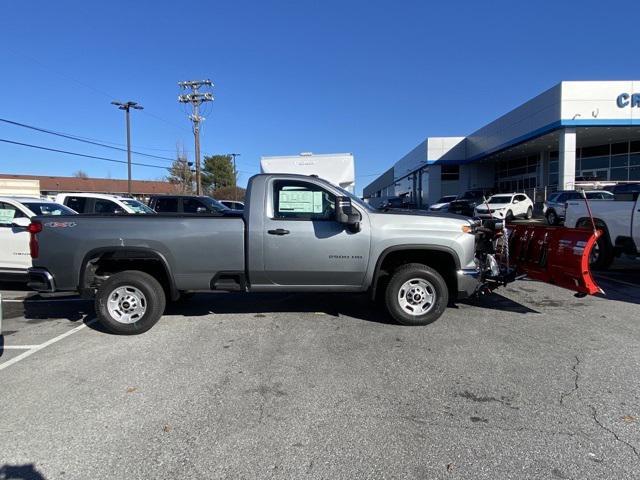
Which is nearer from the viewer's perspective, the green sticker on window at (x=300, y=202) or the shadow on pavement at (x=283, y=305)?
the green sticker on window at (x=300, y=202)

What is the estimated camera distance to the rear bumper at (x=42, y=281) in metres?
5.85

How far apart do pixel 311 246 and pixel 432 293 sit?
5.55ft

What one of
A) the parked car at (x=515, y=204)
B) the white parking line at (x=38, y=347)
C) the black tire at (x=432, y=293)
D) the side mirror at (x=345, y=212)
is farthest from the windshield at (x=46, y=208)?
the parked car at (x=515, y=204)

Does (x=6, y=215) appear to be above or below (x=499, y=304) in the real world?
above

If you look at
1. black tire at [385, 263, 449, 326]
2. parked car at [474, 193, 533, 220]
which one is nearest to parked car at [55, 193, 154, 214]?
black tire at [385, 263, 449, 326]

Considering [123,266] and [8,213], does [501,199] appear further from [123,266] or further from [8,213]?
[123,266]

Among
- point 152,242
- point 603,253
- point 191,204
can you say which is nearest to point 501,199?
point 603,253

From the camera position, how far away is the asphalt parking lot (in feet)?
10.2

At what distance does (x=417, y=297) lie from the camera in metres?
6.07

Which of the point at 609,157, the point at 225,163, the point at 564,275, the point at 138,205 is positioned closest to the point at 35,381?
the point at 564,275

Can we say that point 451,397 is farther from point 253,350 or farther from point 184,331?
point 184,331

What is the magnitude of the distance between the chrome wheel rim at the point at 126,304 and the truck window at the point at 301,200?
6.72 feet

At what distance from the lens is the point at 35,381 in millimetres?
4492

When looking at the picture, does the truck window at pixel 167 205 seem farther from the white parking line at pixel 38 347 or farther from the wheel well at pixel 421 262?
the wheel well at pixel 421 262
